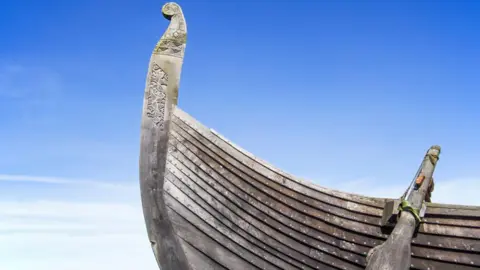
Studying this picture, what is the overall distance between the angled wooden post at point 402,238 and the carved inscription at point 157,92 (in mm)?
3373

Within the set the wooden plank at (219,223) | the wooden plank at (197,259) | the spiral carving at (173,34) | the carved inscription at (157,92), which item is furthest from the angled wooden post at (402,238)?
the spiral carving at (173,34)

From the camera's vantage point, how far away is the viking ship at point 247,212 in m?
6.84

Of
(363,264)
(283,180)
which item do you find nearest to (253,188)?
(283,180)

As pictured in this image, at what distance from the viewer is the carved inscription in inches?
282

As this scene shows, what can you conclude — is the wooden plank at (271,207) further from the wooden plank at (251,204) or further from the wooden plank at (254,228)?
the wooden plank at (254,228)

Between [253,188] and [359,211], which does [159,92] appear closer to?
[253,188]

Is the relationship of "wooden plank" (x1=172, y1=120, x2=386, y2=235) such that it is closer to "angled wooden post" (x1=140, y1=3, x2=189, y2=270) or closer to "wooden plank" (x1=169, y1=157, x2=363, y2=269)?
"wooden plank" (x1=169, y1=157, x2=363, y2=269)

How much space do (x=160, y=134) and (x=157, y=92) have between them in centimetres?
59

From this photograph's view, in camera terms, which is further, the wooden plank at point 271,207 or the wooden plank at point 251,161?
the wooden plank at point 251,161

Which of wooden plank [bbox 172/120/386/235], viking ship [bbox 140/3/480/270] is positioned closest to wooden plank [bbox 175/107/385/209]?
viking ship [bbox 140/3/480/270]

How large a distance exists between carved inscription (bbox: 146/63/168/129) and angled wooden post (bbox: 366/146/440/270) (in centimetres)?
337

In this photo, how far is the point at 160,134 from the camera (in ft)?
23.6

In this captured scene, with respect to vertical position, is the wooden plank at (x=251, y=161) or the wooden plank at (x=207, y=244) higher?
the wooden plank at (x=251, y=161)

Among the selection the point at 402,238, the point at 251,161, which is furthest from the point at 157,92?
the point at 402,238
